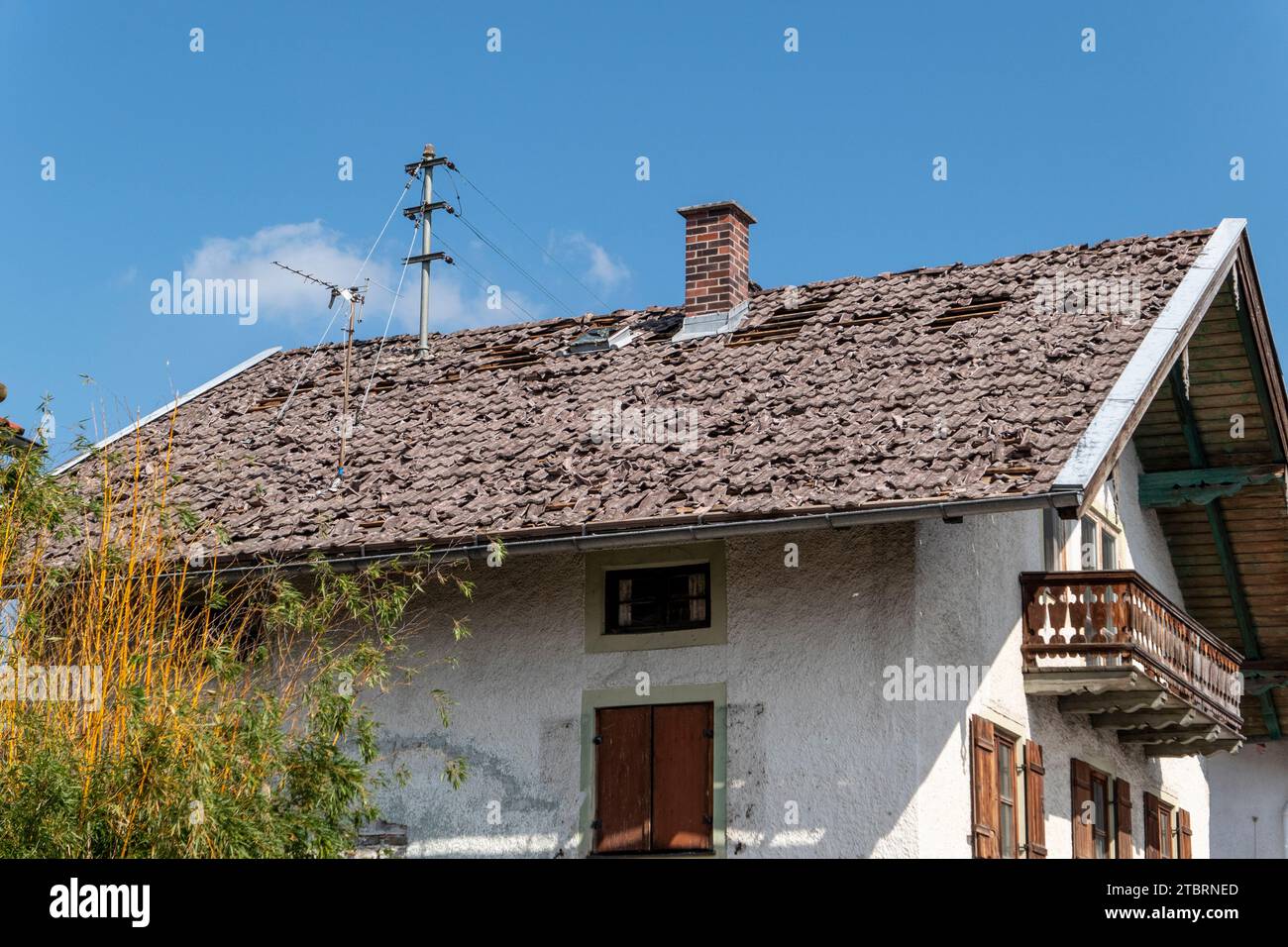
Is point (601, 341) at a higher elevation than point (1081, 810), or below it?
higher

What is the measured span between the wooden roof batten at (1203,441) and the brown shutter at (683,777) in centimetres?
377

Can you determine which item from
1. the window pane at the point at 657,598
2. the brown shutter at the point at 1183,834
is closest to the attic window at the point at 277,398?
the window pane at the point at 657,598

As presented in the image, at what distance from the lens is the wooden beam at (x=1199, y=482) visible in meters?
19.5

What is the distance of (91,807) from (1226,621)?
48.7 ft

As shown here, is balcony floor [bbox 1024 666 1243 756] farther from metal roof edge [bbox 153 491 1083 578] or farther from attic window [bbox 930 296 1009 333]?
attic window [bbox 930 296 1009 333]

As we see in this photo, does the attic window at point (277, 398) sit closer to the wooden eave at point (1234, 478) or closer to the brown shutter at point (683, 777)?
the brown shutter at point (683, 777)

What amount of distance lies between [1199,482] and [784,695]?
7.27 m

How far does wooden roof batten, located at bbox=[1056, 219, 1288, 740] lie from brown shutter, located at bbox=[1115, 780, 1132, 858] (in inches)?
131

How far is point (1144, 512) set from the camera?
20.5 meters

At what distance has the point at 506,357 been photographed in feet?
65.5

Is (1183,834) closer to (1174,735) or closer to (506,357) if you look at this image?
(1174,735)

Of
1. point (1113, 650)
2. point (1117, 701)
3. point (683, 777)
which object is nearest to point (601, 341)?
point (683, 777)
